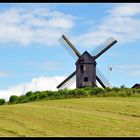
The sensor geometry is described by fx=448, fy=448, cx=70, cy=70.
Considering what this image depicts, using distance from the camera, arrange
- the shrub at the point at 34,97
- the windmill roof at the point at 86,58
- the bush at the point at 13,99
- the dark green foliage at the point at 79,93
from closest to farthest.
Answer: the dark green foliage at the point at 79,93 → the shrub at the point at 34,97 → the bush at the point at 13,99 → the windmill roof at the point at 86,58

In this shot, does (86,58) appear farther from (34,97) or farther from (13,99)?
(13,99)

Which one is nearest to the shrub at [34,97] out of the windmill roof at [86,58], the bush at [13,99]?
the bush at [13,99]

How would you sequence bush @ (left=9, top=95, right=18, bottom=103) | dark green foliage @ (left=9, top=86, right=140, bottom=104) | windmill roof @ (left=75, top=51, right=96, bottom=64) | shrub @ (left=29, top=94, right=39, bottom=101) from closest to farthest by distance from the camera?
dark green foliage @ (left=9, top=86, right=140, bottom=104) < shrub @ (left=29, top=94, right=39, bottom=101) < bush @ (left=9, top=95, right=18, bottom=103) < windmill roof @ (left=75, top=51, right=96, bottom=64)

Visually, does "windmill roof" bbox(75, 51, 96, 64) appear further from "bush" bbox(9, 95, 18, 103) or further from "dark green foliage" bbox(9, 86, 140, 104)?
"bush" bbox(9, 95, 18, 103)

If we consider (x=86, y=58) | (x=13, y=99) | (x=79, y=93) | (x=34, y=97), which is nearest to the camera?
(x=79, y=93)

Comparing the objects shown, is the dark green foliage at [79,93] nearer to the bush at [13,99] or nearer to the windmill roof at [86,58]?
the bush at [13,99]

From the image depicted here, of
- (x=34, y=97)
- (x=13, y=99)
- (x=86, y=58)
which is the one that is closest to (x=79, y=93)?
(x=34, y=97)

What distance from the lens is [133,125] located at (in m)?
20.5

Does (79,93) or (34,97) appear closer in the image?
(79,93)

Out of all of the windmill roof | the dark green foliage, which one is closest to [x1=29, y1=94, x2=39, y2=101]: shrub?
the dark green foliage

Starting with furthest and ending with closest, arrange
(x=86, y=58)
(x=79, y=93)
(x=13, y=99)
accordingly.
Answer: (x=86, y=58) → (x=13, y=99) → (x=79, y=93)

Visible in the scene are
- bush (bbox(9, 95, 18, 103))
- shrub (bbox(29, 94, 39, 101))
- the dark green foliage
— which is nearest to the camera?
the dark green foliage

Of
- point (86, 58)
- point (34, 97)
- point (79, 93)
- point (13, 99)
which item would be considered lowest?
point (13, 99)

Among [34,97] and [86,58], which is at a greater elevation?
[86,58]
